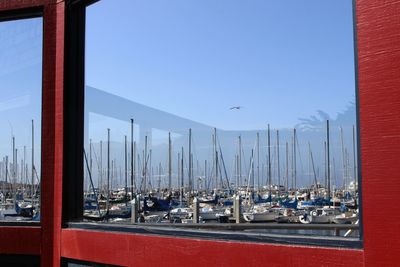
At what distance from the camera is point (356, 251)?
97.6 inches

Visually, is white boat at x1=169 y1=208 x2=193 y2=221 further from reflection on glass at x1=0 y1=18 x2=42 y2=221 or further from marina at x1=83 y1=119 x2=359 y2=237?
reflection on glass at x1=0 y1=18 x2=42 y2=221

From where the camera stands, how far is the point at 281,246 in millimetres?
2824

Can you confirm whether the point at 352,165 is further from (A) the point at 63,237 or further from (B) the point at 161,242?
(A) the point at 63,237

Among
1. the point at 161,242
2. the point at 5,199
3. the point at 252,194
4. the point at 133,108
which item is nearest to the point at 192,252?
the point at 161,242

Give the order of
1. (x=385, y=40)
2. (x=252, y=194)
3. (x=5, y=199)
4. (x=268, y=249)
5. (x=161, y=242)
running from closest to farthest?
(x=385, y=40), (x=268, y=249), (x=161, y=242), (x=5, y=199), (x=252, y=194)

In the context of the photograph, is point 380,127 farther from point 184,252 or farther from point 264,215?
point 264,215

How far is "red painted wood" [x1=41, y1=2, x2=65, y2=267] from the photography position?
176 inches

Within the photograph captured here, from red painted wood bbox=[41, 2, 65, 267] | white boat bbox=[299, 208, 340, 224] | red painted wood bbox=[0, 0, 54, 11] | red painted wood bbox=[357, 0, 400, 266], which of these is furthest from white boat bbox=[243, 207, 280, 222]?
red painted wood bbox=[357, 0, 400, 266]

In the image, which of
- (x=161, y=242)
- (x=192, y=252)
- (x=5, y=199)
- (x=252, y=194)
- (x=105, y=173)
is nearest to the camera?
(x=192, y=252)

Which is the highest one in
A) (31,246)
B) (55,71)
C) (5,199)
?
(55,71)

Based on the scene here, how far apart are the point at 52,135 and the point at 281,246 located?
2423 millimetres

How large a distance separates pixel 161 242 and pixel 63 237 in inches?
46.1

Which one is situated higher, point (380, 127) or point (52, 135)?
point (52, 135)

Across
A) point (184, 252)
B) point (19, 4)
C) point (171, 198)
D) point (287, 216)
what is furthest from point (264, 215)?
point (19, 4)
